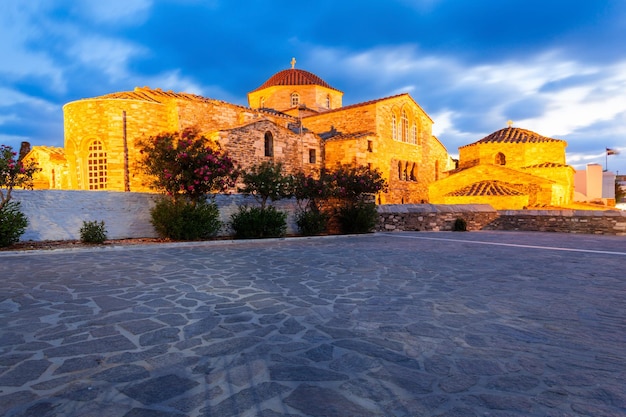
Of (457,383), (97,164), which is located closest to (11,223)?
(457,383)

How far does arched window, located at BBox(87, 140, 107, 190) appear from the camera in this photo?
20766 mm

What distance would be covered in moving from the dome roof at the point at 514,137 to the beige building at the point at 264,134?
A: 15.6ft

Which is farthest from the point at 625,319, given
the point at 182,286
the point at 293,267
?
the point at 182,286

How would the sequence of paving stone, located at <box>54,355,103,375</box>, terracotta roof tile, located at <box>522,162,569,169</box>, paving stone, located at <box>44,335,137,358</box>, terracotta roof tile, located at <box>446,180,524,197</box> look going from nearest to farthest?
paving stone, located at <box>54,355,103,375</box> → paving stone, located at <box>44,335,137,358</box> → terracotta roof tile, located at <box>446,180,524,197</box> → terracotta roof tile, located at <box>522,162,569,169</box>

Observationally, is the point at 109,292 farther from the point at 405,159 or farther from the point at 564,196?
the point at 564,196

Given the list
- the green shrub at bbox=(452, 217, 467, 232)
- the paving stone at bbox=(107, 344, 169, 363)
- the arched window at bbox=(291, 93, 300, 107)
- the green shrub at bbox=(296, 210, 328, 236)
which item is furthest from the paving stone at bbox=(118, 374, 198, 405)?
the arched window at bbox=(291, 93, 300, 107)

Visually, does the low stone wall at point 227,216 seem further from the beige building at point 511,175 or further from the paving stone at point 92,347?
the paving stone at point 92,347

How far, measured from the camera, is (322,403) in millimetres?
2279

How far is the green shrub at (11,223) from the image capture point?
9617 millimetres

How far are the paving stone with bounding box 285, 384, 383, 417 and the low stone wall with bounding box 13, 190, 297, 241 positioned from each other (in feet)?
39.2

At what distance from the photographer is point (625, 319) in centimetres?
395

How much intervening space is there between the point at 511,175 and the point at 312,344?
27279 millimetres

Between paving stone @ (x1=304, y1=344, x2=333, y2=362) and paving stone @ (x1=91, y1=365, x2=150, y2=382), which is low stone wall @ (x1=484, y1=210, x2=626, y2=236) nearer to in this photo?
paving stone @ (x1=304, y1=344, x2=333, y2=362)

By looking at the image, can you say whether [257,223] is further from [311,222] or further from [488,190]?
[488,190]
